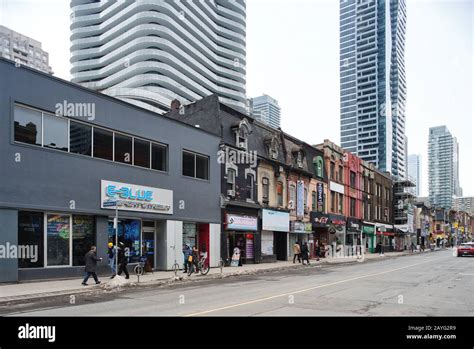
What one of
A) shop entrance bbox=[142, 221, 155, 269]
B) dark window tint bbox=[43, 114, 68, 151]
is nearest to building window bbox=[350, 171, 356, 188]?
shop entrance bbox=[142, 221, 155, 269]

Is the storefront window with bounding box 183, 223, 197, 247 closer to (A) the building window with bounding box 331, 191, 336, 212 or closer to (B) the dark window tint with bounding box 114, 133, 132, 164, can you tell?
(B) the dark window tint with bounding box 114, 133, 132, 164

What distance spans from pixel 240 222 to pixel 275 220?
4.81 m

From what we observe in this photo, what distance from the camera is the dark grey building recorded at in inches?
673

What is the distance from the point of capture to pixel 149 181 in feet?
76.7

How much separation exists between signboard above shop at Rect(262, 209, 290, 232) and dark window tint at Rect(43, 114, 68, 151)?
53.9 feet

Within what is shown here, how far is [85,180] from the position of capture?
19.8 m

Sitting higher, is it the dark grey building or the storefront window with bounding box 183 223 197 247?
the dark grey building

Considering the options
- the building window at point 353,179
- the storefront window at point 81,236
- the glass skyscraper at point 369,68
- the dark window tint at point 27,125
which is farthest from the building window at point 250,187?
the glass skyscraper at point 369,68

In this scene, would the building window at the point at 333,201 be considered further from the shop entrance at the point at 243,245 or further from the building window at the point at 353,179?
the shop entrance at the point at 243,245

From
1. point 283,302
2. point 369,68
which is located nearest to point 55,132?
point 283,302

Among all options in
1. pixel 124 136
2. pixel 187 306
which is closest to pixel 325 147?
pixel 124 136

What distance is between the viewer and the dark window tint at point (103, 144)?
20688 millimetres

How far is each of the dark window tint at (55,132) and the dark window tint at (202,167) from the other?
957 cm

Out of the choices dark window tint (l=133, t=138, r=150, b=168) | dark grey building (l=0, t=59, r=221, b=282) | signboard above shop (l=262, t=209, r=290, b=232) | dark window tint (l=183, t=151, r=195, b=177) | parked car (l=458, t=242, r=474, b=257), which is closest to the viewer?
dark grey building (l=0, t=59, r=221, b=282)
